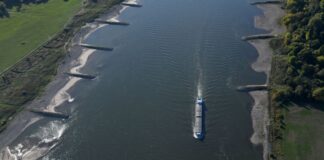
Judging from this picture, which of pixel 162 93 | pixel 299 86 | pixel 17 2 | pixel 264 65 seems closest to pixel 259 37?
pixel 264 65

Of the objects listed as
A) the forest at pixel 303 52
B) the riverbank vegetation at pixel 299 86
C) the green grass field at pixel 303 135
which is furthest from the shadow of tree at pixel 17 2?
the green grass field at pixel 303 135

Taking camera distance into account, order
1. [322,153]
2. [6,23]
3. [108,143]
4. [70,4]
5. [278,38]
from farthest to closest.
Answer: [70,4] < [6,23] < [278,38] < [108,143] < [322,153]

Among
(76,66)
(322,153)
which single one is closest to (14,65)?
(76,66)

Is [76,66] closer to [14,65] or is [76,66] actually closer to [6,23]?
[14,65]

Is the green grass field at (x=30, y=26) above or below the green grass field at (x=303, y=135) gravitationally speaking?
above

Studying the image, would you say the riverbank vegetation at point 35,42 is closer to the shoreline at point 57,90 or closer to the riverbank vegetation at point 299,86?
the shoreline at point 57,90

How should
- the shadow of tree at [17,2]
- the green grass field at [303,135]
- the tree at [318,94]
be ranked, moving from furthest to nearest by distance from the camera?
the shadow of tree at [17,2], the tree at [318,94], the green grass field at [303,135]

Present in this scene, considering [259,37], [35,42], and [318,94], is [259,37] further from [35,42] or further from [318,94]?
[35,42]

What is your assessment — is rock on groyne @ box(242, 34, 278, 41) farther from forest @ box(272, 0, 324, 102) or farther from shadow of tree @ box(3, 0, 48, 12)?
shadow of tree @ box(3, 0, 48, 12)
